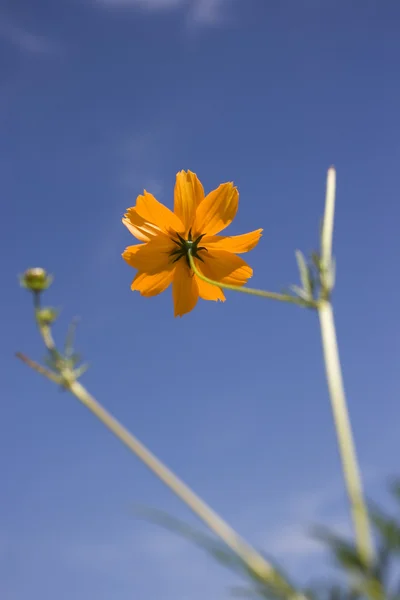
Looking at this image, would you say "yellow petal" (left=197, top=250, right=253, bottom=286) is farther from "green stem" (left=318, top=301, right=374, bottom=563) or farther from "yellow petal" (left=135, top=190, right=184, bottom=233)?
"green stem" (left=318, top=301, right=374, bottom=563)

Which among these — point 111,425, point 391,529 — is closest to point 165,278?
point 111,425

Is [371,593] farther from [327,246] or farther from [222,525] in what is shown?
[327,246]

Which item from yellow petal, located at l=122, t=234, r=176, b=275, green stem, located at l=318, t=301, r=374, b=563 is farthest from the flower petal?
green stem, located at l=318, t=301, r=374, b=563

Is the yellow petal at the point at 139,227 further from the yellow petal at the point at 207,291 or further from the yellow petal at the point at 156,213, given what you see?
the yellow petal at the point at 207,291

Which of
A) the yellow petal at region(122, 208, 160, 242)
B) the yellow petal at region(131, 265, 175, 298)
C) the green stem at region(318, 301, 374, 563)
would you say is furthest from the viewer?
the yellow petal at region(122, 208, 160, 242)

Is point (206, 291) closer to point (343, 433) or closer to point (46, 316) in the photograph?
point (46, 316)

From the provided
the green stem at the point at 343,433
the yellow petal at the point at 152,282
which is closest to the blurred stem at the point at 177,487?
the green stem at the point at 343,433
